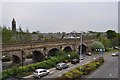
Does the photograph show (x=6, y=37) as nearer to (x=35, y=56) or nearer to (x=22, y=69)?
(x=35, y=56)

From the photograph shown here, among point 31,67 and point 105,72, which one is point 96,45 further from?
point 31,67

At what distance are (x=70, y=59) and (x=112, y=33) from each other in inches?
2651

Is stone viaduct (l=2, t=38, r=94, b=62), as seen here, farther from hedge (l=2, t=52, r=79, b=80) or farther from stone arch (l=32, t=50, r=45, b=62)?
hedge (l=2, t=52, r=79, b=80)

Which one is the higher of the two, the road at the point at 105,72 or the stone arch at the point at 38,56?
the stone arch at the point at 38,56

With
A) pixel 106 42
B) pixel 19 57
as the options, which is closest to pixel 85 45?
pixel 106 42

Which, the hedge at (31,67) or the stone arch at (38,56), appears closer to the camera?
the hedge at (31,67)

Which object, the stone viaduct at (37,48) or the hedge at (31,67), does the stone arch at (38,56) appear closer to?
the stone viaduct at (37,48)

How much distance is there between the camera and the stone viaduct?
40525 millimetres

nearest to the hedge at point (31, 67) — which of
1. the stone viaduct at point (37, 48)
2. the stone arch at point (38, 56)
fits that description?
the stone viaduct at point (37, 48)

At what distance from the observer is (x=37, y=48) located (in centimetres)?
4834

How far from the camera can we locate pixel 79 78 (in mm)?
30328

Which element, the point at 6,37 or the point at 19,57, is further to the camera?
the point at 6,37

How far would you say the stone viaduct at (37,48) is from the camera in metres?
40.5

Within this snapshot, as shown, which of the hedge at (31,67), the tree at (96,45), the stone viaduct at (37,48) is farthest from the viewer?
the tree at (96,45)
